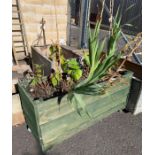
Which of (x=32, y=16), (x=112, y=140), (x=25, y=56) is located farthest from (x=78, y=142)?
(x=32, y=16)

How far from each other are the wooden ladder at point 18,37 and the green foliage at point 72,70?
1.13m

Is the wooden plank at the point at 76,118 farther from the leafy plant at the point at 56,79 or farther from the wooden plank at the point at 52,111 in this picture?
the leafy plant at the point at 56,79

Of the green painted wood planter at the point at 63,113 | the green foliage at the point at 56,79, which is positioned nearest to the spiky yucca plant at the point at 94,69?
the green painted wood planter at the point at 63,113

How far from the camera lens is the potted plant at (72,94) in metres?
1.49

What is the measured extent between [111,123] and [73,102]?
30.6 inches

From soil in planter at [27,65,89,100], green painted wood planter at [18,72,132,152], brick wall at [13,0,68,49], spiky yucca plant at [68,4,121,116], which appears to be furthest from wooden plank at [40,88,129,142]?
brick wall at [13,0,68,49]

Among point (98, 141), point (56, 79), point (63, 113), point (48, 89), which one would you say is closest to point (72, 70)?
point (56, 79)

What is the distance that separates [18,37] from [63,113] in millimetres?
1690

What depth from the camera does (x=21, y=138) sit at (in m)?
1.84

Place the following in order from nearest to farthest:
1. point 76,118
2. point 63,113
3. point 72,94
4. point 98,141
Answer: point 72,94, point 63,113, point 76,118, point 98,141

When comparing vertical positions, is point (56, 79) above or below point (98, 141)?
above

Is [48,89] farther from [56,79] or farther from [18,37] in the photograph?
[18,37]

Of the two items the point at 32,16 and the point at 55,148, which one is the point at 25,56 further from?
the point at 55,148

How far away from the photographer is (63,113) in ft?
5.23
